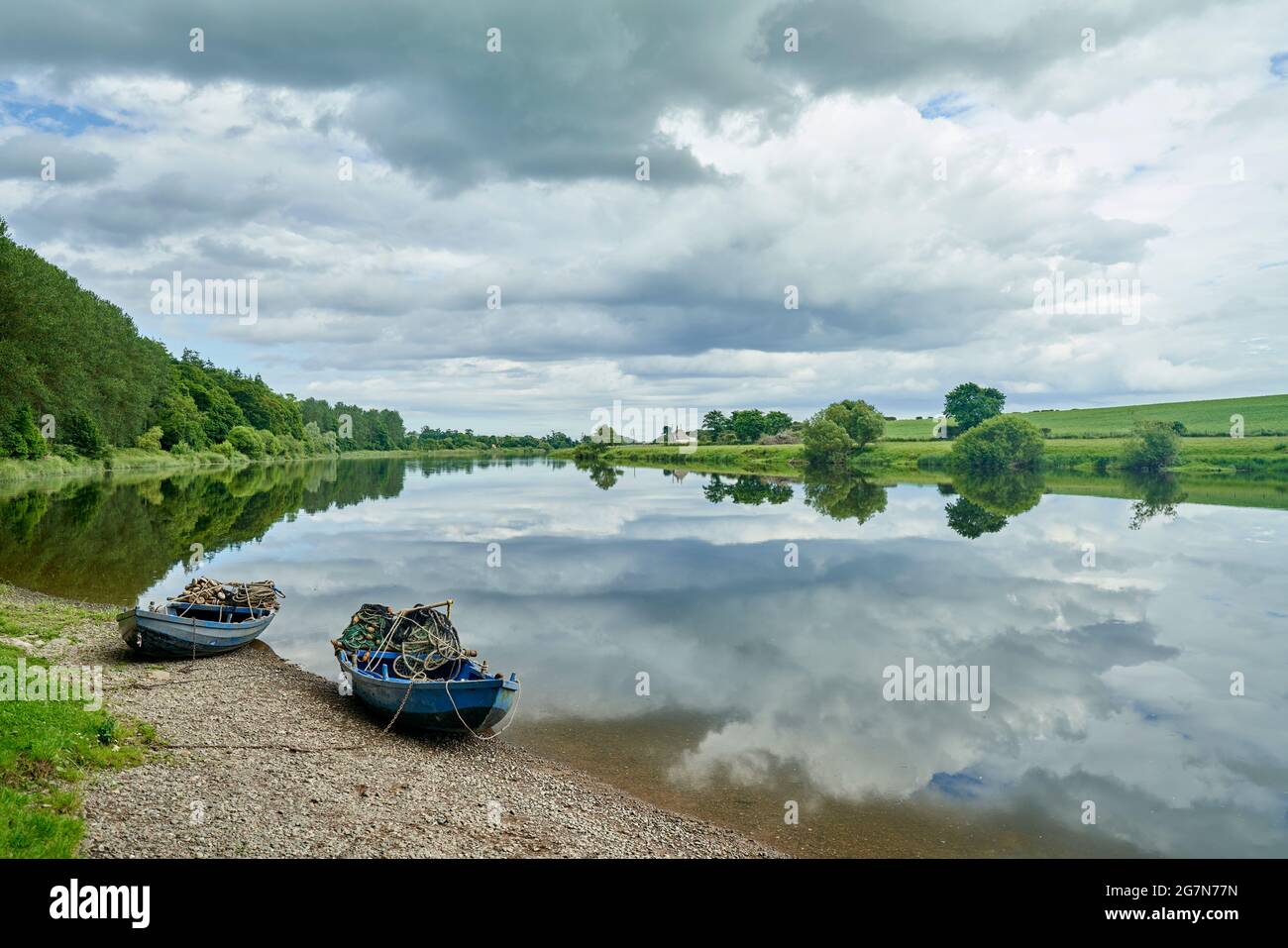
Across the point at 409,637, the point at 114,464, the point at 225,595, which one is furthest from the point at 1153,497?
the point at 114,464

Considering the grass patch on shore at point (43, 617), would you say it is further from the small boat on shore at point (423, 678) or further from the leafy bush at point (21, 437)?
the leafy bush at point (21, 437)

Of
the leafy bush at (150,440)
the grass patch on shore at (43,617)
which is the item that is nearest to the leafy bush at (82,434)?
the leafy bush at (150,440)

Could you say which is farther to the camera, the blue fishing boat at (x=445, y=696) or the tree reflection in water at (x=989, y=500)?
the tree reflection in water at (x=989, y=500)

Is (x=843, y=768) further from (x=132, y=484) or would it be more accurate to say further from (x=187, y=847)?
(x=132, y=484)

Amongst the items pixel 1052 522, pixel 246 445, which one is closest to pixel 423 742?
pixel 1052 522

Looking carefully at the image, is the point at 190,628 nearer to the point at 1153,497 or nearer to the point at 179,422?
the point at 1153,497

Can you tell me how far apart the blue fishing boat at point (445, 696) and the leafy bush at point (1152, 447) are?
4996 inches

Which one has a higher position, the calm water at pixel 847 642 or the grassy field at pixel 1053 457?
→ the grassy field at pixel 1053 457

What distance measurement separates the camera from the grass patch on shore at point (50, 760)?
934cm

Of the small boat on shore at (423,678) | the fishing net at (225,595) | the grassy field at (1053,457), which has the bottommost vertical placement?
the small boat on shore at (423,678)

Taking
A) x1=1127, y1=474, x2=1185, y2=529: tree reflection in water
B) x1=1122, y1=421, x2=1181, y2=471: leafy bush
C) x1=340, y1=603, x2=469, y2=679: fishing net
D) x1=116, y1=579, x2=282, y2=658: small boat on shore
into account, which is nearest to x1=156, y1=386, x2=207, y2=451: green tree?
x1=116, y1=579, x2=282, y2=658: small boat on shore

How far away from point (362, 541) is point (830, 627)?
34.0m

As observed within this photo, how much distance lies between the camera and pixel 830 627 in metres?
28.7

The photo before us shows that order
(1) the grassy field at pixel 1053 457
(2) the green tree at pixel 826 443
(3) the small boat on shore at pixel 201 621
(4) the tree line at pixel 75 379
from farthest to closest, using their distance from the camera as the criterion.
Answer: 1. (2) the green tree at pixel 826 443
2. (1) the grassy field at pixel 1053 457
3. (4) the tree line at pixel 75 379
4. (3) the small boat on shore at pixel 201 621
